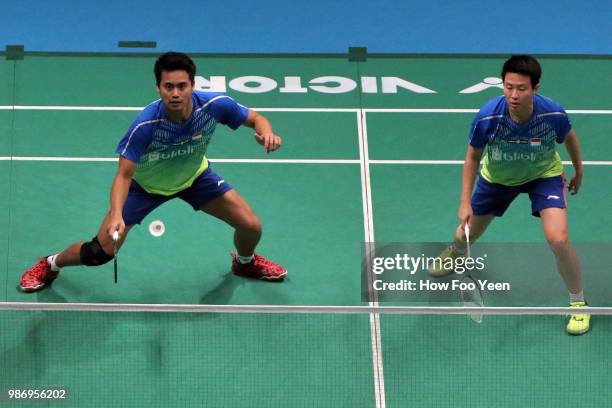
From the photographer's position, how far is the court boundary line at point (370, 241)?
322 inches

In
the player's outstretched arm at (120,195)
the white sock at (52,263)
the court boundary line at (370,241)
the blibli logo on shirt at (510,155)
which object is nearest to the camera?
the player's outstretched arm at (120,195)

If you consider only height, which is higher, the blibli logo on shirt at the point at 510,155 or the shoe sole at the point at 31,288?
the blibli logo on shirt at the point at 510,155

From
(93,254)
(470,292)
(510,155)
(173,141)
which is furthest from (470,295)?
(93,254)

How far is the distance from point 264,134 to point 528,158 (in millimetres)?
1843

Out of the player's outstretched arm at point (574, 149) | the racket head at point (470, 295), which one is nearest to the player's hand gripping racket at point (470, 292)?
the racket head at point (470, 295)

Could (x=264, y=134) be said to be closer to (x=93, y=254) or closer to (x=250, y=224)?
(x=250, y=224)

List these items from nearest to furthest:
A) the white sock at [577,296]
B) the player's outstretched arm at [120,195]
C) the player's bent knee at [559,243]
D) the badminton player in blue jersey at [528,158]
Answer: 1. the player's outstretched arm at [120,195]
2. the badminton player in blue jersey at [528,158]
3. the player's bent knee at [559,243]
4. the white sock at [577,296]

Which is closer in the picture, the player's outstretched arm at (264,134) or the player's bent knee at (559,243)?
the player's outstretched arm at (264,134)

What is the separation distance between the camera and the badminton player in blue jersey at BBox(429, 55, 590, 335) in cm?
835

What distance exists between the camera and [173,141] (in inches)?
337

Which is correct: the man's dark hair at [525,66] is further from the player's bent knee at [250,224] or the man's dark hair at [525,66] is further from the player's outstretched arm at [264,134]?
the player's bent knee at [250,224]

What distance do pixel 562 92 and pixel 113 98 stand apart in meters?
4.05

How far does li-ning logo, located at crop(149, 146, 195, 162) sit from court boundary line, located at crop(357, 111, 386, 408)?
1649 millimetres

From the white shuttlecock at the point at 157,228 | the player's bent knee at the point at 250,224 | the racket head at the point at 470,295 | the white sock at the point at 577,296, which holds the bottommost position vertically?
the white sock at the point at 577,296
